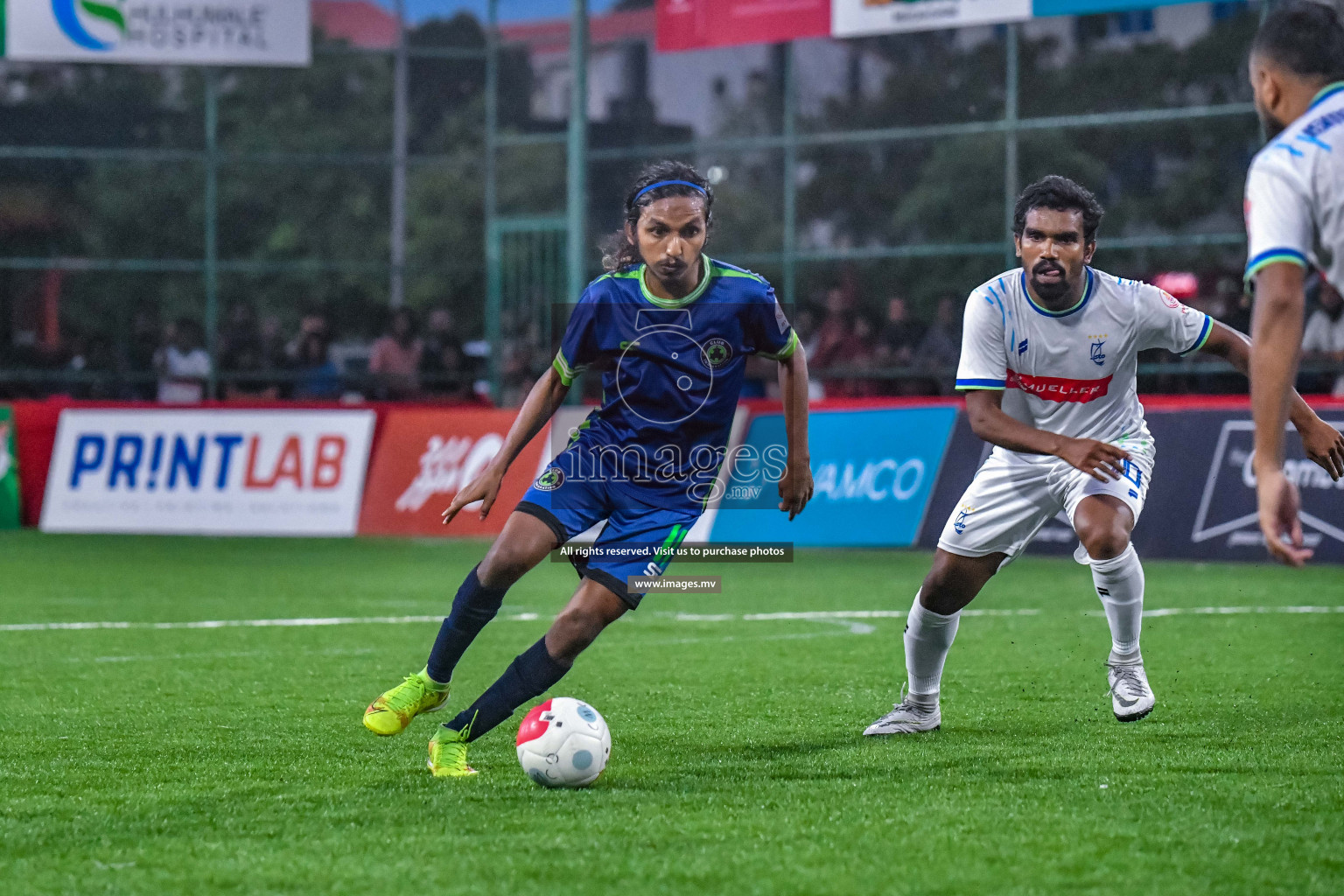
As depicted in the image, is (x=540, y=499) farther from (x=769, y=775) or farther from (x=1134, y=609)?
(x=1134, y=609)

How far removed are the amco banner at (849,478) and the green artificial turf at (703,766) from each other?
375 centimetres

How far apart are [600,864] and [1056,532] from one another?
33.5 ft

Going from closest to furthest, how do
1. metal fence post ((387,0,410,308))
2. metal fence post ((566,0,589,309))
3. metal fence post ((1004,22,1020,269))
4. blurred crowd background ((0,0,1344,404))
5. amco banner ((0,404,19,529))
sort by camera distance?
amco banner ((0,404,19,529)) < metal fence post ((1004,22,1020,269)) < blurred crowd background ((0,0,1344,404)) < metal fence post ((566,0,589,309)) < metal fence post ((387,0,410,308))

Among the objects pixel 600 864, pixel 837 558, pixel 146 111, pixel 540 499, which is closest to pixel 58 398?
pixel 146 111

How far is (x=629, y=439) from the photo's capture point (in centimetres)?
566

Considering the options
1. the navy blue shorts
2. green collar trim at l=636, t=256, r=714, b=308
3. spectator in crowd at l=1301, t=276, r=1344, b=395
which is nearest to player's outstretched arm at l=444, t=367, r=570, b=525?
the navy blue shorts

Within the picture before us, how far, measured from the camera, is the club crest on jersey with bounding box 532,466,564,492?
5656 millimetres

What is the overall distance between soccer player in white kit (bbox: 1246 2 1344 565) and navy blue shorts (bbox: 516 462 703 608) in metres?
2.13

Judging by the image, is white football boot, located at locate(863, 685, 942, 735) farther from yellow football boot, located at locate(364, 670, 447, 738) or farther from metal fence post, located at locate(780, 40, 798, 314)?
metal fence post, located at locate(780, 40, 798, 314)

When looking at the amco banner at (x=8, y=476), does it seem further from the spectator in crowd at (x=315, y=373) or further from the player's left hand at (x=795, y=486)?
the player's left hand at (x=795, y=486)

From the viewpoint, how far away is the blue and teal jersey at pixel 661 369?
567 centimetres

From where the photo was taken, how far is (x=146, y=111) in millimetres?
23625

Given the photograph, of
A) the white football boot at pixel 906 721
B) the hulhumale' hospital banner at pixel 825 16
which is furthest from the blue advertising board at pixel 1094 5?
the white football boot at pixel 906 721

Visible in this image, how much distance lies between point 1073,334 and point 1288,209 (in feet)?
7.55
